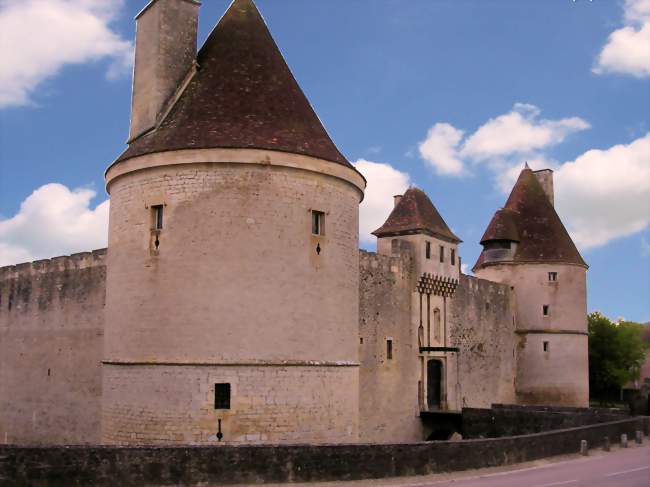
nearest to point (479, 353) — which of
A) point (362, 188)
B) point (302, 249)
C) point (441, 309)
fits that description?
point (441, 309)

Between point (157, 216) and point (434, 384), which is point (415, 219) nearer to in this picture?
point (434, 384)

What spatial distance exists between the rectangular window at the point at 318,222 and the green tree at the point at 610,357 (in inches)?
1119

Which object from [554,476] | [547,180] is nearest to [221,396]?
[554,476]

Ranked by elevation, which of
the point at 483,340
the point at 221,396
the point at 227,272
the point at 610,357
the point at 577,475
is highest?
the point at 227,272

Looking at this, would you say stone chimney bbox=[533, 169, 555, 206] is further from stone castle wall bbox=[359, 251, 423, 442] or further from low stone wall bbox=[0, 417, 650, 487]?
low stone wall bbox=[0, 417, 650, 487]

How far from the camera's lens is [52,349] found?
24969 mm

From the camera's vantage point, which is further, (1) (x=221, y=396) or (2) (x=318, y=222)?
(2) (x=318, y=222)

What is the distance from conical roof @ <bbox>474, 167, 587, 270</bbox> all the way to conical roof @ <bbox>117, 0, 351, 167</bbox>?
18.4 metres

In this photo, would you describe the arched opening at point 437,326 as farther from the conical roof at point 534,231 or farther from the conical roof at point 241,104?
the conical roof at point 241,104

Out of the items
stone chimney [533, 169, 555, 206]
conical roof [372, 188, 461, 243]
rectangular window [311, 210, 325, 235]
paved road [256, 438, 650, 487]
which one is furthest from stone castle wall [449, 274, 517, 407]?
rectangular window [311, 210, 325, 235]

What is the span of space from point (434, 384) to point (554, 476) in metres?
12.3

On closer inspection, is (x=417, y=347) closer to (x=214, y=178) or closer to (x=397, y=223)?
(x=397, y=223)

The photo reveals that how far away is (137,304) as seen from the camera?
15.4m

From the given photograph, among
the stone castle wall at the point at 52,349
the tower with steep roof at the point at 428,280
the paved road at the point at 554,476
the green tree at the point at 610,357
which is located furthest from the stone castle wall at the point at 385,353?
the green tree at the point at 610,357
